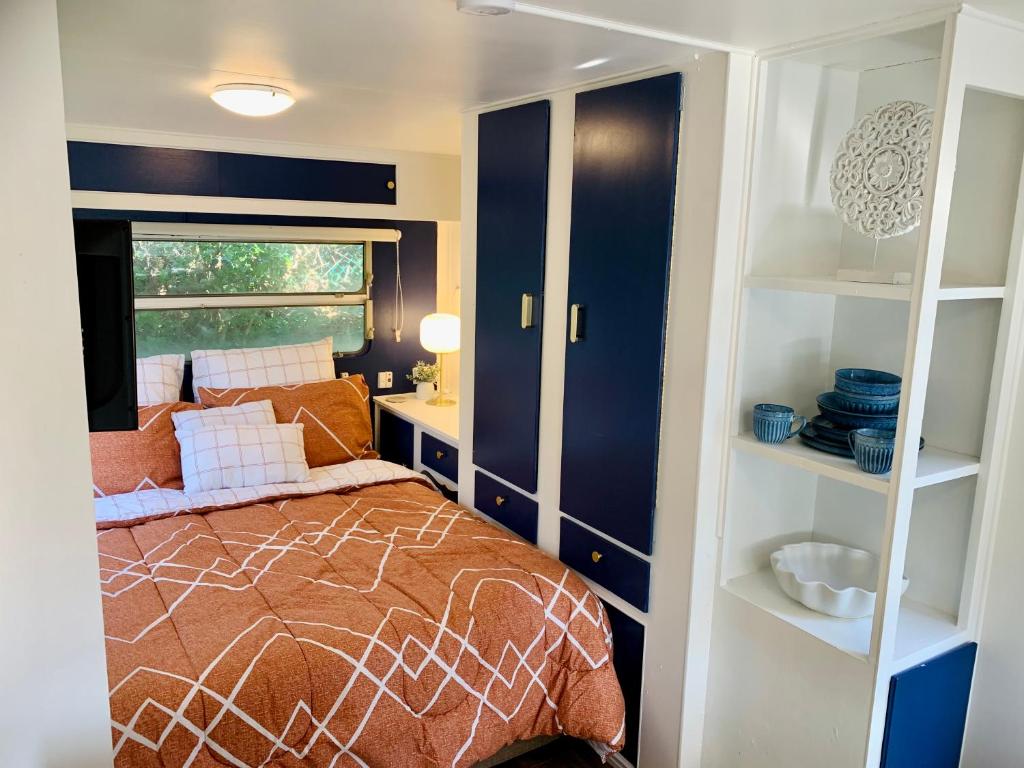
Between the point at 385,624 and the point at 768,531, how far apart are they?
104cm

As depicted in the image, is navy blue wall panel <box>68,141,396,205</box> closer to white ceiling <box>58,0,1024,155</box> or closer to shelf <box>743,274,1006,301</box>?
white ceiling <box>58,0,1024,155</box>

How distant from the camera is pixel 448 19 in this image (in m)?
1.62

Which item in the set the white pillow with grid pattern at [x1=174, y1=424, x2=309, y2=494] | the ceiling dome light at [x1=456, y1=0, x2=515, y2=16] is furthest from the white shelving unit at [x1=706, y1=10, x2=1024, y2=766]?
the white pillow with grid pattern at [x1=174, y1=424, x2=309, y2=494]

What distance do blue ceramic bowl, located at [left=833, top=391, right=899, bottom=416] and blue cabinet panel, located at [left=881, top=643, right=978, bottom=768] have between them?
1.86ft

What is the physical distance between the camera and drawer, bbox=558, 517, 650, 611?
228 centimetres

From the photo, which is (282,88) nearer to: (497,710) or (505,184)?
(505,184)

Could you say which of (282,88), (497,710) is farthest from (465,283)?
(497,710)

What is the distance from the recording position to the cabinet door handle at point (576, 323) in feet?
7.68

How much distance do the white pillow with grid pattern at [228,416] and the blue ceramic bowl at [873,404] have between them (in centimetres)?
233

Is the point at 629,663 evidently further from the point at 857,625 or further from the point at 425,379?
the point at 425,379

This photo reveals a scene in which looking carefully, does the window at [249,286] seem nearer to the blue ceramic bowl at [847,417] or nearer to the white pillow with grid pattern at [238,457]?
the white pillow with grid pattern at [238,457]

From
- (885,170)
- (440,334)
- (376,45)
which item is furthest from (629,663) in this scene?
(440,334)

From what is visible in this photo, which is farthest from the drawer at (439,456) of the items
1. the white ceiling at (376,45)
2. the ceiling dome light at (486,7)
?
the ceiling dome light at (486,7)

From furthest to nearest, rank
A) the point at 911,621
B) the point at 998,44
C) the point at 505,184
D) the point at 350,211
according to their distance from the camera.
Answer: the point at 350,211 < the point at 505,184 < the point at 911,621 < the point at 998,44
